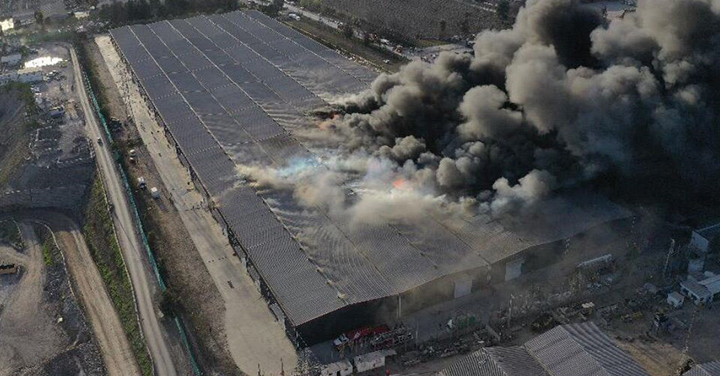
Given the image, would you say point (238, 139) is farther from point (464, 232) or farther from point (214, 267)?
point (464, 232)

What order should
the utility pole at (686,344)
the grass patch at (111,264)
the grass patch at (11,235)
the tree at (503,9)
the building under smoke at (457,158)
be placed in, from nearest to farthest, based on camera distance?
the utility pole at (686,344)
the grass patch at (111,264)
the building under smoke at (457,158)
the grass patch at (11,235)
the tree at (503,9)

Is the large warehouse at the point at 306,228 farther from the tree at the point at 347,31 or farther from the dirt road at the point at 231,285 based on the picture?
the tree at the point at 347,31

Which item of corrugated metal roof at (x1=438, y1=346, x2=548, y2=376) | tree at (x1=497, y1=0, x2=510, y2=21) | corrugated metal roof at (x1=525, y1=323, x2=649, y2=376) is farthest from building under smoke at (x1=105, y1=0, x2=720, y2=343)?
tree at (x1=497, y1=0, x2=510, y2=21)

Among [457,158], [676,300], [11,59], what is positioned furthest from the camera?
[11,59]

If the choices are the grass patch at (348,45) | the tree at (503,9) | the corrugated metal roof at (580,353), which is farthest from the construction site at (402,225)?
the tree at (503,9)

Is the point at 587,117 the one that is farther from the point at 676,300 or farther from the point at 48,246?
the point at 48,246

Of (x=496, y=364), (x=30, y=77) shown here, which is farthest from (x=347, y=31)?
(x=496, y=364)
